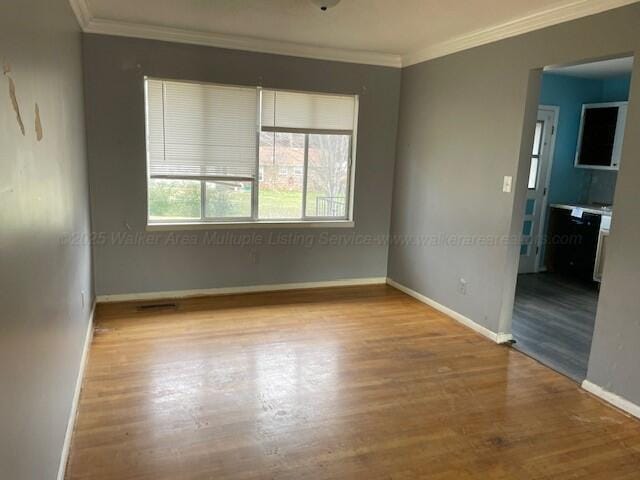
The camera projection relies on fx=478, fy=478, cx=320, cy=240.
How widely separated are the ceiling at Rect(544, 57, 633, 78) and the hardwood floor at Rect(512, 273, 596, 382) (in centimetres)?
237

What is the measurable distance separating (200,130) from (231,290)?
1.61 meters

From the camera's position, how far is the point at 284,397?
288 centimetres

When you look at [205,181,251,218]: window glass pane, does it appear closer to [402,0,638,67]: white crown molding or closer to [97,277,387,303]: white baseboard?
[97,277,387,303]: white baseboard

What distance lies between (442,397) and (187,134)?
3143mm

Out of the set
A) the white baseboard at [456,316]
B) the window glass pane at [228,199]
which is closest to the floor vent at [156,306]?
the window glass pane at [228,199]

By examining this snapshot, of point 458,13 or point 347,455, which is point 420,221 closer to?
point 458,13

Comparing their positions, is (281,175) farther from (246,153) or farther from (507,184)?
(507,184)

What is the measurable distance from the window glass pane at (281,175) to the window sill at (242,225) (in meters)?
0.10

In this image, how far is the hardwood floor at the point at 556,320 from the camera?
3.59 meters

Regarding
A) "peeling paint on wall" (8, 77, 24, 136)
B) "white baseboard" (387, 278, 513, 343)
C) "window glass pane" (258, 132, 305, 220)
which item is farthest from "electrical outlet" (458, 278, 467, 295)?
"peeling paint on wall" (8, 77, 24, 136)

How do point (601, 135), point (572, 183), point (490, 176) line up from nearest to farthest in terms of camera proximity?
point (490, 176) → point (601, 135) → point (572, 183)

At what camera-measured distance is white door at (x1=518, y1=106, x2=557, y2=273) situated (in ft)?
19.4

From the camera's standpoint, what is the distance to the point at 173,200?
179 inches

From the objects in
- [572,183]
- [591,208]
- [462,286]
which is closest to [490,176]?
[462,286]
